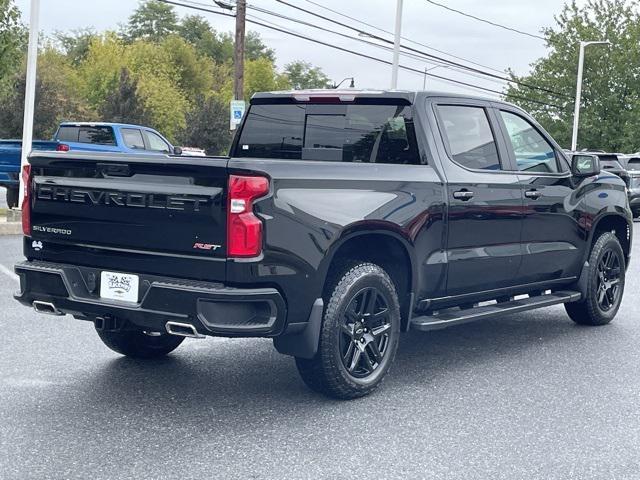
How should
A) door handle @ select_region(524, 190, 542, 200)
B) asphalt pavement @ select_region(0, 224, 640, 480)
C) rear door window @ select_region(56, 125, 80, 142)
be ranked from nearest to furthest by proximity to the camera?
asphalt pavement @ select_region(0, 224, 640, 480), door handle @ select_region(524, 190, 542, 200), rear door window @ select_region(56, 125, 80, 142)

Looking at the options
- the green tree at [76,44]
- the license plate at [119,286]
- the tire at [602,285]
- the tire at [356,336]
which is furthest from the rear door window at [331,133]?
the green tree at [76,44]

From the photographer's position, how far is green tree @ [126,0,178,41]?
3853 inches

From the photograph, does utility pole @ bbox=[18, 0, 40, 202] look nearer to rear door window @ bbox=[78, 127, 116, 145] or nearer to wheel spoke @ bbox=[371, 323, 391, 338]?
rear door window @ bbox=[78, 127, 116, 145]

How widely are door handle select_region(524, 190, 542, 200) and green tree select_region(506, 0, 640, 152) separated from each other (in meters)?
42.4

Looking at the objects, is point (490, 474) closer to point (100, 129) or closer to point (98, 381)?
point (98, 381)

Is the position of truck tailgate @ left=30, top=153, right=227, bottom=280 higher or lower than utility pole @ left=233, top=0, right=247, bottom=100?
lower

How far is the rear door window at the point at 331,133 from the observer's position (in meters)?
5.93

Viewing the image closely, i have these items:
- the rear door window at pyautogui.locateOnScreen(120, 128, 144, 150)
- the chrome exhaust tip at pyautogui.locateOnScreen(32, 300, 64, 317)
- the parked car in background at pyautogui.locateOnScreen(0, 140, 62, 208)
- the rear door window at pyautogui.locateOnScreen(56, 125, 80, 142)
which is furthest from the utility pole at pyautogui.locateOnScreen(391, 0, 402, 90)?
the chrome exhaust tip at pyautogui.locateOnScreen(32, 300, 64, 317)

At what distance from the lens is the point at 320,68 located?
121 m

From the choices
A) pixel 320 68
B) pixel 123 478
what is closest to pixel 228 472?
pixel 123 478

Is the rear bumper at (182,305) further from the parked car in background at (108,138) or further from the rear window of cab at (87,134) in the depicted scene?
the rear window of cab at (87,134)

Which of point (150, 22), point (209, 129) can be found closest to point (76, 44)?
point (150, 22)

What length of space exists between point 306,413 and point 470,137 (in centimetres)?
242

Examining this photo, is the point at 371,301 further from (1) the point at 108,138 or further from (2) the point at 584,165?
(1) the point at 108,138
